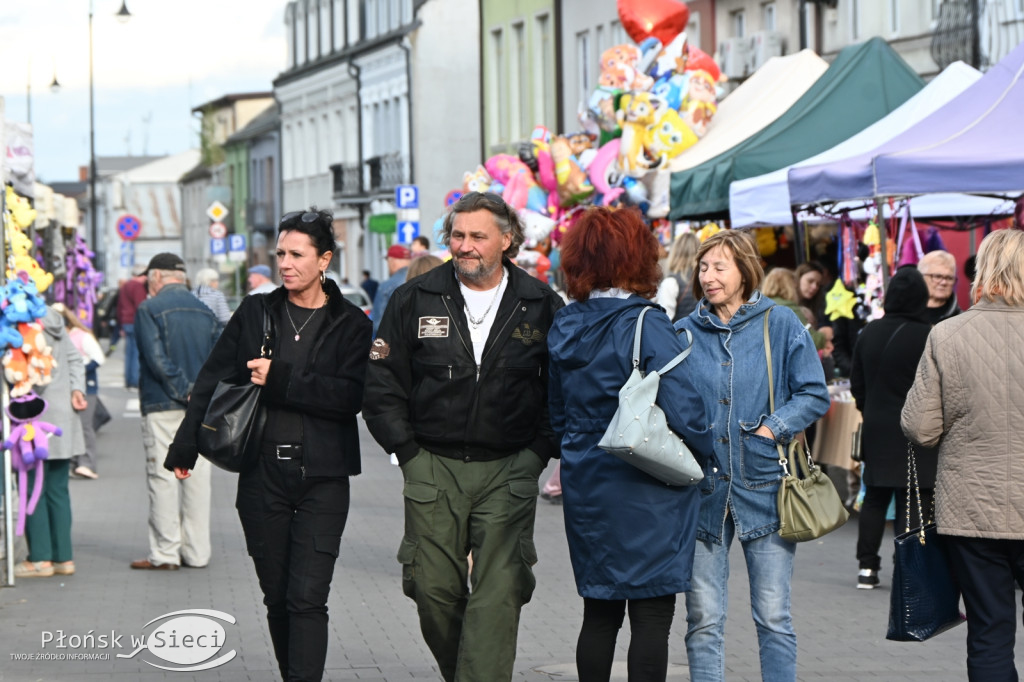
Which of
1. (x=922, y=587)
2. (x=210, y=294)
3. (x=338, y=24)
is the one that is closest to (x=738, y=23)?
(x=210, y=294)

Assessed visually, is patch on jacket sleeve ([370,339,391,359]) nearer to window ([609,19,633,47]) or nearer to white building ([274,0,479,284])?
window ([609,19,633,47])

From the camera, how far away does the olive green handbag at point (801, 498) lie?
5.93 meters

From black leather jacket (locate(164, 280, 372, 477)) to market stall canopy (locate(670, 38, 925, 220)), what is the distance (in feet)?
33.5

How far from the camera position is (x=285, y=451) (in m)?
6.44

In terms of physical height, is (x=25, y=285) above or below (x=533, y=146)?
below

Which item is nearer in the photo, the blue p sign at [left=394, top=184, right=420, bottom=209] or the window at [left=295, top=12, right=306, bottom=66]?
the blue p sign at [left=394, top=184, right=420, bottom=209]

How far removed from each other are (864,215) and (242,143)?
6190cm

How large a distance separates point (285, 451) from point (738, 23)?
938 inches

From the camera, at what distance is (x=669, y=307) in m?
11.9

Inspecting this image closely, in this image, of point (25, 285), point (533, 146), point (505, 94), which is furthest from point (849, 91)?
point (505, 94)

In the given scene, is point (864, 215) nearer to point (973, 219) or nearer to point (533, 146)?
point (973, 219)

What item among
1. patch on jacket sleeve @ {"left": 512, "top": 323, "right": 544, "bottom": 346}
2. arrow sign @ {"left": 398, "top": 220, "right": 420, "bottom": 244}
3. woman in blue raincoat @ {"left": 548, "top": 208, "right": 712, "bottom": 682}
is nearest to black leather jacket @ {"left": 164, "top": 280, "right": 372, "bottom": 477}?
patch on jacket sleeve @ {"left": 512, "top": 323, "right": 544, "bottom": 346}

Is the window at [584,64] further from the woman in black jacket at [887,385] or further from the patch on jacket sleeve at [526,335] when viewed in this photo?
the patch on jacket sleeve at [526,335]

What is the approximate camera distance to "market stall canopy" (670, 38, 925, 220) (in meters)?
16.4
